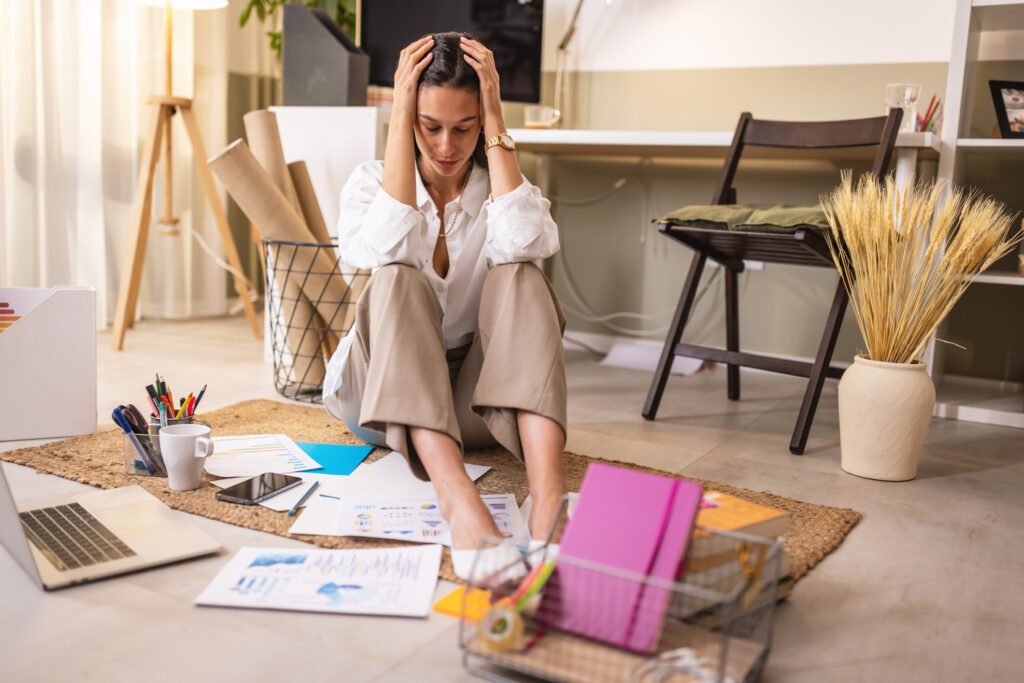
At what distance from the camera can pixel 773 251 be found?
2.16 m

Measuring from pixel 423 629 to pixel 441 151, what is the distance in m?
0.84

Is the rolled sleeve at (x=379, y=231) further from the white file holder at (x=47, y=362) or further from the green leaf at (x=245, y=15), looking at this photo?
the green leaf at (x=245, y=15)

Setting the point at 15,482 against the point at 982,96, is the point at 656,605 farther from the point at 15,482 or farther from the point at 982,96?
the point at 982,96

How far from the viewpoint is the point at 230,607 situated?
1099mm

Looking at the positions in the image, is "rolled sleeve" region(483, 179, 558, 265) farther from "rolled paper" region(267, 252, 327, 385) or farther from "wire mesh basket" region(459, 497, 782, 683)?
"rolled paper" region(267, 252, 327, 385)

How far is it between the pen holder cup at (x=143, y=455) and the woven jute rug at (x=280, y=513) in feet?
0.06

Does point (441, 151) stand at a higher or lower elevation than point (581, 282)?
higher

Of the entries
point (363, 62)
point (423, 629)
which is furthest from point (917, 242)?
point (363, 62)

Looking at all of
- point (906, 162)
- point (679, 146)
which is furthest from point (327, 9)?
point (906, 162)

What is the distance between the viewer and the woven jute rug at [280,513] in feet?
4.45

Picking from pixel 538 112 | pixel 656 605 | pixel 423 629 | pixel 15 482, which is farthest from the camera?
pixel 538 112

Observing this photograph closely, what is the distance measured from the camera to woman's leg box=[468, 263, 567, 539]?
1.40 meters

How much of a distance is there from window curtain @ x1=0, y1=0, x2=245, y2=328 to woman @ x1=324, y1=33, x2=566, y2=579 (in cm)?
169

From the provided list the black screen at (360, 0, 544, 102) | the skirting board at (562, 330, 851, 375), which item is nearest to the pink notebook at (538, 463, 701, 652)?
the skirting board at (562, 330, 851, 375)
